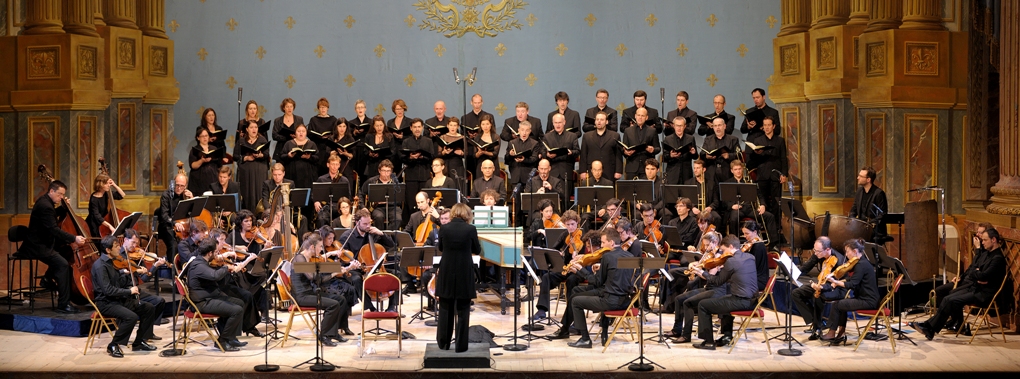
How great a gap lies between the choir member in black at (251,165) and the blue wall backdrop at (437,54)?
2.45 meters

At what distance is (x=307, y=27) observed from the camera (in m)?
15.0

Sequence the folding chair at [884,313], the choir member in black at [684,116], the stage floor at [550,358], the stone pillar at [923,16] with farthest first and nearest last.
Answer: the choir member in black at [684,116], the stone pillar at [923,16], the folding chair at [884,313], the stage floor at [550,358]

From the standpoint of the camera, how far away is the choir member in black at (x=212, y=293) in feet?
28.2

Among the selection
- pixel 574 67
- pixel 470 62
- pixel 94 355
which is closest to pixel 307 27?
pixel 470 62

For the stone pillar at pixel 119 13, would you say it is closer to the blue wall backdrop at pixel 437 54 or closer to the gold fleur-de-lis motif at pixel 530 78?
the blue wall backdrop at pixel 437 54

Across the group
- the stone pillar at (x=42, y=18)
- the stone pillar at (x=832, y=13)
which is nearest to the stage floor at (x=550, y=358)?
the stone pillar at (x=42, y=18)

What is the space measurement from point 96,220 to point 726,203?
6.45 meters

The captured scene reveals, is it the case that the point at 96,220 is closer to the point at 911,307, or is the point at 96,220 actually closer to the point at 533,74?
the point at 533,74

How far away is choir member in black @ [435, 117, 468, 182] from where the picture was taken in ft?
40.4

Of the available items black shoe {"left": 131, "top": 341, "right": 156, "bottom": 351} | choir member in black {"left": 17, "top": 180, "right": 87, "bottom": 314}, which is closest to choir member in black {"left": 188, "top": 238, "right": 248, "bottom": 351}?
black shoe {"left": 131, "top": 341, "right": 156, "bottom": 351}

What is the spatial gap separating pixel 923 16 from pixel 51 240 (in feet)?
30.9

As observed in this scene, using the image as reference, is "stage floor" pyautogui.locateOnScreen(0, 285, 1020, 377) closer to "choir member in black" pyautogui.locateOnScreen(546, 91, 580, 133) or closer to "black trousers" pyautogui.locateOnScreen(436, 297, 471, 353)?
"black trousers" pyautogui.locateOnScreen(436, 297, 471, 353)

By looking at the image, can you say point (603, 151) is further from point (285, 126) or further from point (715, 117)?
point (285, 126)

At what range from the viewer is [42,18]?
12219 mm
